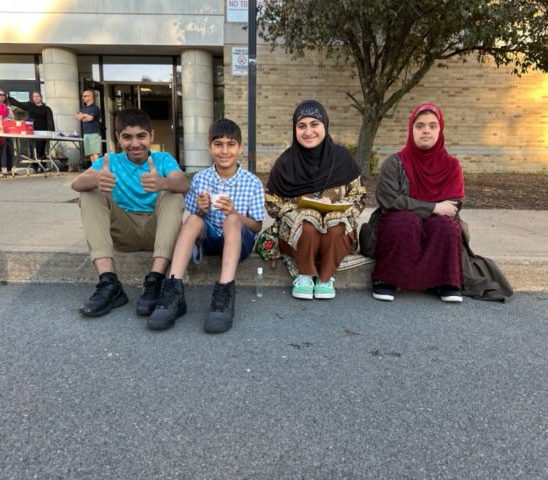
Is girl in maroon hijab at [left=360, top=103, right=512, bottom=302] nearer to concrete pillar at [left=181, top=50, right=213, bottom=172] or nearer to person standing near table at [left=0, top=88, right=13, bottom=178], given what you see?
person standing near table at [left=0, top=88, right=13, bottom=178]

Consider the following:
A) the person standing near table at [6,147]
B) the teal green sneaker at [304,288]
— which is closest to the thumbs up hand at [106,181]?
the teal green sneaker at [304,288]

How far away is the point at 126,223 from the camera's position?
129 inches

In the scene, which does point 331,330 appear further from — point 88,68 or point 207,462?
point 88,68

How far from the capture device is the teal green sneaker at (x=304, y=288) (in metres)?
3.24

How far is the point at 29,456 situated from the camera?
5.25 feet

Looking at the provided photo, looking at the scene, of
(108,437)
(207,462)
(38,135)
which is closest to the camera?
(207,462)

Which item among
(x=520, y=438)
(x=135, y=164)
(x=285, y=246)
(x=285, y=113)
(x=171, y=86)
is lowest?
(x=520, y=438)

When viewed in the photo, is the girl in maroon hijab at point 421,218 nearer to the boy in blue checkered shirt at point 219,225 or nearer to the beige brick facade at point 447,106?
the boy in blue checkered shirt at point 219,225

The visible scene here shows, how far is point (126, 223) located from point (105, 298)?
645 mm

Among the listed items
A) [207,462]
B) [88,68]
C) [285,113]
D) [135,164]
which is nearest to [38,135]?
[88,68]

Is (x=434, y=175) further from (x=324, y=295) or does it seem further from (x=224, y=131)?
(x=224, y=131)

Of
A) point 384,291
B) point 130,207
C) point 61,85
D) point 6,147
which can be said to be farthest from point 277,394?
point 61,85

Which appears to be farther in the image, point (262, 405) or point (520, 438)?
point (262, 405)

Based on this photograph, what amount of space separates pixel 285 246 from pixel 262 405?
1628 mm
